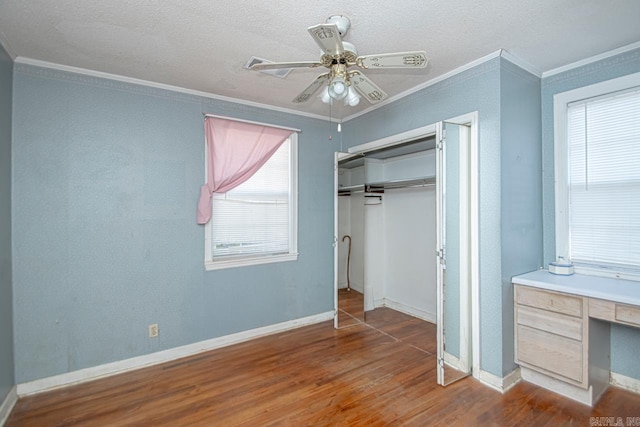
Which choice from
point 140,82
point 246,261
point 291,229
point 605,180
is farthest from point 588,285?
point 140,82

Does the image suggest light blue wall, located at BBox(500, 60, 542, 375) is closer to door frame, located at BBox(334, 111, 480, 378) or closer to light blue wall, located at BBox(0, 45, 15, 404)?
door frame, located at BBox(334, 111, 480, 378)

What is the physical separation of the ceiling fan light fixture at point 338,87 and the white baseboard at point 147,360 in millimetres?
2761

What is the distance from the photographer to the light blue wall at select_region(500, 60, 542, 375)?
2400 millimetres

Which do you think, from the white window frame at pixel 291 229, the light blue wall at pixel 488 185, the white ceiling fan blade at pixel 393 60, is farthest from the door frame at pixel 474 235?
the white window frame at pixel 291 229

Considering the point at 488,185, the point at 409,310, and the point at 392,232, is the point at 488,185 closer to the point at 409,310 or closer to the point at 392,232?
the point at 392,232

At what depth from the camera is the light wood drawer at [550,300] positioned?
217 cm

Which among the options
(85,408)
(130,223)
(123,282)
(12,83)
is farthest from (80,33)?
(85,408)

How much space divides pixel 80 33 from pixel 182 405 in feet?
9.12

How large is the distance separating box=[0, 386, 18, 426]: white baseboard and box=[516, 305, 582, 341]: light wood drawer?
3.91 metres

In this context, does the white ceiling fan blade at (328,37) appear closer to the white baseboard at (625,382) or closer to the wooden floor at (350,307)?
the wooden floor at (350,307)

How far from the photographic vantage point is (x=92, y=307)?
2617 mm

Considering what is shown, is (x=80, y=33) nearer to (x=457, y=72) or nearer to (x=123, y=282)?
(x=123, y=282)

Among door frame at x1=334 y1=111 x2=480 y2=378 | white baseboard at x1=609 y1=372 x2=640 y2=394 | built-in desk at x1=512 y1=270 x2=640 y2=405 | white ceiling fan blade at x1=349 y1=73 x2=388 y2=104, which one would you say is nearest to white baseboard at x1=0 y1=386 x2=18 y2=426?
white ceiling fan blade at x1=349 y1=73 x2=388 y2=104

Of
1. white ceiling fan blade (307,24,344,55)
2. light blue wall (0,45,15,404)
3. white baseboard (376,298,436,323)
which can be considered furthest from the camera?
white baseboard (376,298,436,323)
